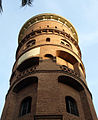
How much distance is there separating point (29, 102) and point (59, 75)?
2939mm

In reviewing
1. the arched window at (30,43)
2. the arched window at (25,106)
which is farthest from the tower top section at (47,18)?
the arched window at (25,106)

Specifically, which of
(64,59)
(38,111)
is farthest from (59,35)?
(38,111)

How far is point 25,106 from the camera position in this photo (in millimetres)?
13180

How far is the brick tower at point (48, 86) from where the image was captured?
37.1ft

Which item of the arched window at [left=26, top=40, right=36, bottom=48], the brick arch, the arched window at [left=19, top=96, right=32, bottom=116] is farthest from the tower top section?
the arched window at [left=19, top=96, right=32, bottom=116]

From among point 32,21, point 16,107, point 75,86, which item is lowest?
point 16,107

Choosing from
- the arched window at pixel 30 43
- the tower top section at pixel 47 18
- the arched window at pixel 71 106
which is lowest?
the arched window at pixel 71 106

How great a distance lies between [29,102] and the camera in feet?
43.7

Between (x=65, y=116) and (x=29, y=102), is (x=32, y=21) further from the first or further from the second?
(x=65, y=116)

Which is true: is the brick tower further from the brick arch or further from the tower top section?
the tower top section

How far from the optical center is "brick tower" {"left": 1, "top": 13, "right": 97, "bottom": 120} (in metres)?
11.3

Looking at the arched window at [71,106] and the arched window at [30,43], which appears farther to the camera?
the arched window at [30,43]

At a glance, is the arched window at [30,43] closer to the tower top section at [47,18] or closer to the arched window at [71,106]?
the tower top section at [47,18]

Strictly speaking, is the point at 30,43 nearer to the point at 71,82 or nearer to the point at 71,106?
the point at 71,82
